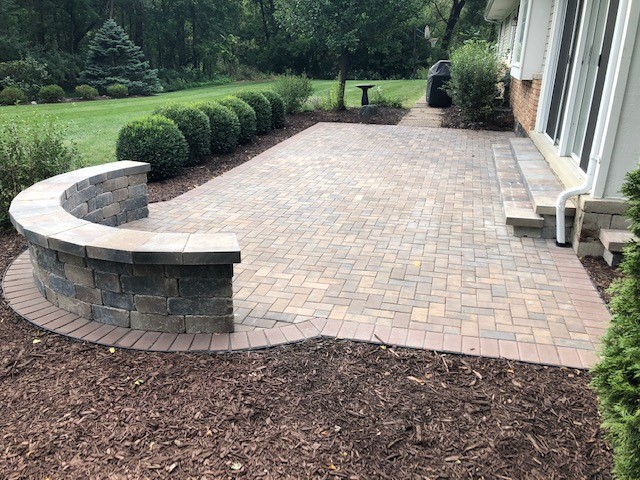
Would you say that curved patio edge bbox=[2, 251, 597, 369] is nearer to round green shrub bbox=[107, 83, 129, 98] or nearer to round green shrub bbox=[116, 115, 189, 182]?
round green shrub bbox=[116, 115, 189, 182]

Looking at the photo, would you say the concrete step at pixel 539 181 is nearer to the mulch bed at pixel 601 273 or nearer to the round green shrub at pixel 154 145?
the mulch bed at pixel 601 273

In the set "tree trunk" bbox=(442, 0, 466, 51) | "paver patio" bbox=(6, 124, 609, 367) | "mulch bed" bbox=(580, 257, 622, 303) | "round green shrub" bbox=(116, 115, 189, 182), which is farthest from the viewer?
"tree trunk" bbox=(442, 0, 466, 51)

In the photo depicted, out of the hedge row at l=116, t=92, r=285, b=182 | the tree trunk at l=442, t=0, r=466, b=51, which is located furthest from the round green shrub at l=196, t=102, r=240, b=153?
the tree trunk at l=442, t=0, r=466, b=51

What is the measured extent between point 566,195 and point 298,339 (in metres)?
3.03

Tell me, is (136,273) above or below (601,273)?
above

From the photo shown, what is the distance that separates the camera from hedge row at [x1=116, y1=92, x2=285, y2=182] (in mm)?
7141

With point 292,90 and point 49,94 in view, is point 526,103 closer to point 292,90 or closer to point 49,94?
point 292,90

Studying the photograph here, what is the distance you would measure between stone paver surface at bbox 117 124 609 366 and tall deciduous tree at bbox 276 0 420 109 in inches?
286

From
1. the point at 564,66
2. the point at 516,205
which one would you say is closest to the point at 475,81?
the point at 564,66

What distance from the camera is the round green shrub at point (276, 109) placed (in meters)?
11.9

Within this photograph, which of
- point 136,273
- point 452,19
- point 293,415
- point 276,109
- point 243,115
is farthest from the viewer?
point 452,19

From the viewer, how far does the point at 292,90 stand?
13789 mm

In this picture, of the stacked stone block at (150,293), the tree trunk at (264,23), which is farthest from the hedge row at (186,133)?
the tree trunk at (264,23)

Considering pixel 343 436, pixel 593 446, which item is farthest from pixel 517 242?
pixel 343 436
